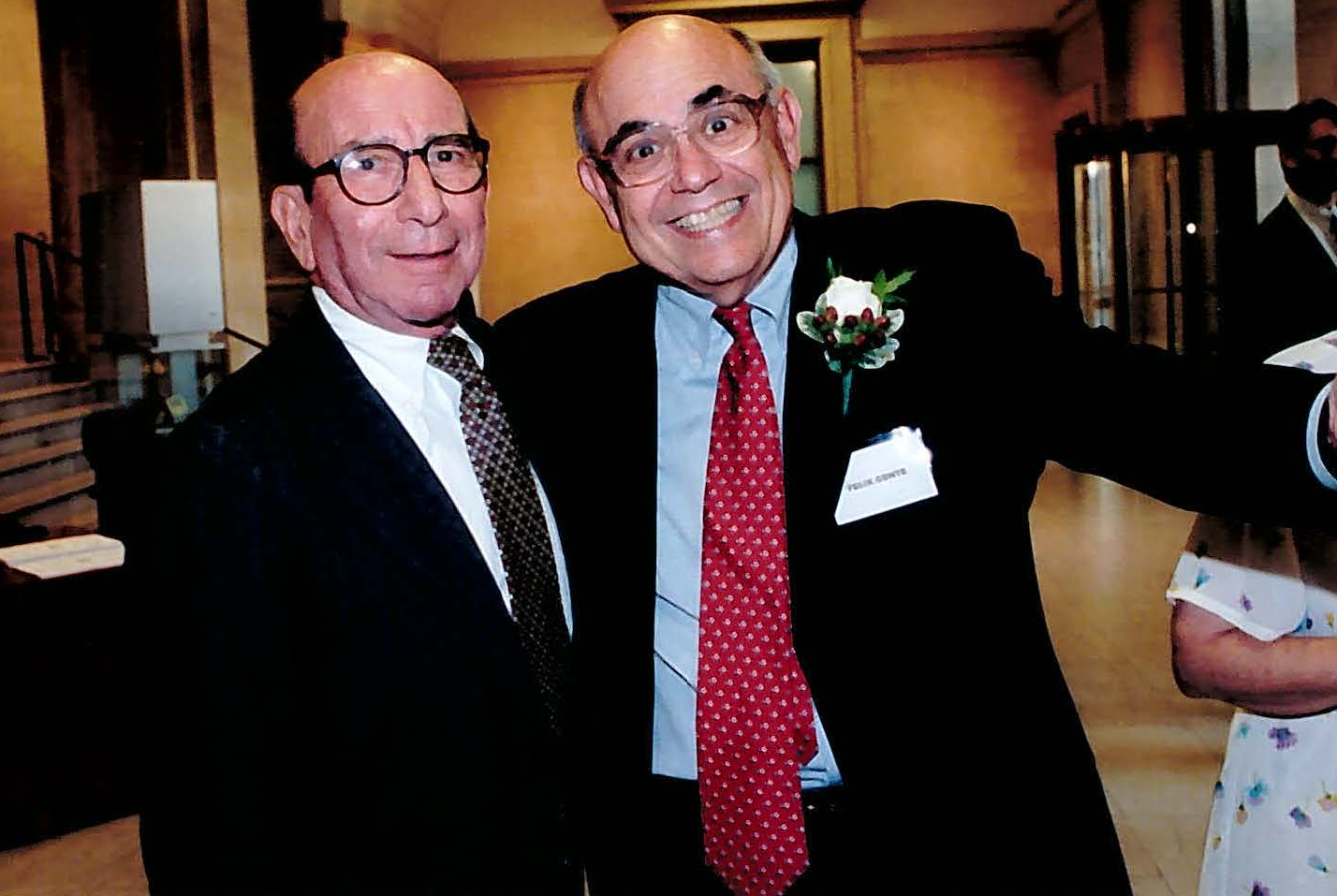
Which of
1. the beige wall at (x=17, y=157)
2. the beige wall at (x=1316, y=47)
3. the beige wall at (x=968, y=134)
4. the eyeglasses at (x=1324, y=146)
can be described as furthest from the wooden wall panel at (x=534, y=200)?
the eyeglasses at (x=1324, y=146)

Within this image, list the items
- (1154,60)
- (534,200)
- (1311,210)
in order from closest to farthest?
(1311,210)
(1154,60)
(534,200)

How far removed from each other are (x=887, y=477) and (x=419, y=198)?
0.71 m

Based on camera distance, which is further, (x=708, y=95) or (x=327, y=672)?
(x=708, y=95)

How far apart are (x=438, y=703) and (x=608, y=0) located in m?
13.1

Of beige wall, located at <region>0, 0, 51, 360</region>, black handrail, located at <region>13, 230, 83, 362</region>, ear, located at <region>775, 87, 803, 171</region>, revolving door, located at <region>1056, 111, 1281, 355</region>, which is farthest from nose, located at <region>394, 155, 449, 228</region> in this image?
beige wall, located at <region>0, 0, 51, 360</region>

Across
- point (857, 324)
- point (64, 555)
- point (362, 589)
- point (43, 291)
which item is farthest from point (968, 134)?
point (362, 589)

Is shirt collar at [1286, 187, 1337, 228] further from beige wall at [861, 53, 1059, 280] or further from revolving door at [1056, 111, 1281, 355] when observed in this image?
beige wall at [861, 53, 1059, 280]

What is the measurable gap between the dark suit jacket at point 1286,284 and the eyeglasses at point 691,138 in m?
3.00

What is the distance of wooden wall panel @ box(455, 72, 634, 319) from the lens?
14.0 m

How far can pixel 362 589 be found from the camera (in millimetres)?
1436

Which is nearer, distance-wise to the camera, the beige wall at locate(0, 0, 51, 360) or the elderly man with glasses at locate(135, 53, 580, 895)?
the elderly man with glasses at locate(135, 53, 580, 895)

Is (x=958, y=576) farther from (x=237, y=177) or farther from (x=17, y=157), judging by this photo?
(x=17, y=157)

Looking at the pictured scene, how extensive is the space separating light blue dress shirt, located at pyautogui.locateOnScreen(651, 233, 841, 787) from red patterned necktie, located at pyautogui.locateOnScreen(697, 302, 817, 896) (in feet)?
0.16

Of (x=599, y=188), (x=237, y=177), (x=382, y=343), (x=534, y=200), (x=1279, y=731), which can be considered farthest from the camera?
(x=534, y=200)
